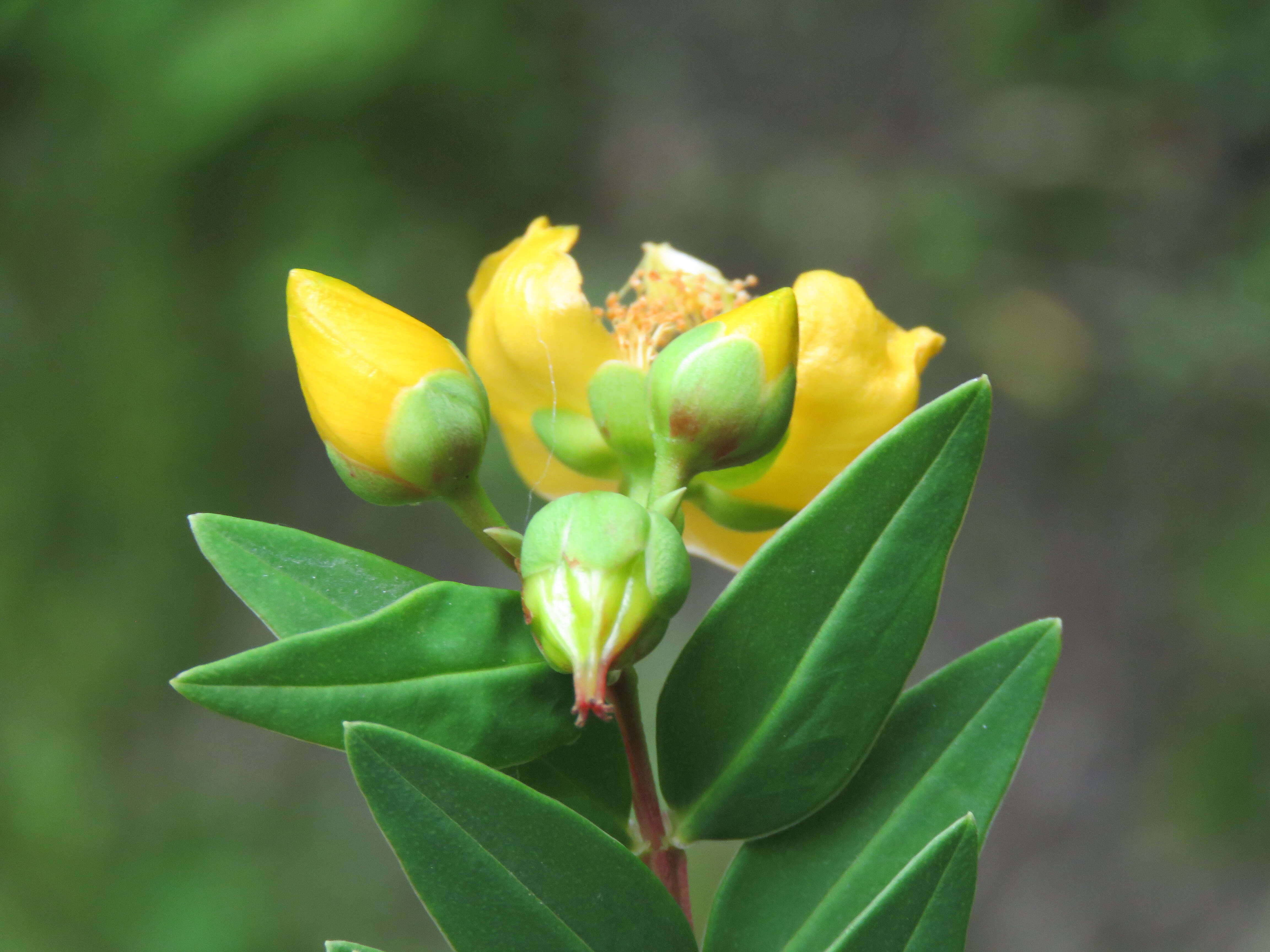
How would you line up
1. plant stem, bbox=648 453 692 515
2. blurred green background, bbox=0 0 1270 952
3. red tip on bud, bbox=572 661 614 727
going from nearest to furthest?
1. red tip on bud, bbox=572 661 614 727
2. plant stem, bbox=648 453 692 515
3. blurred green background, bbox=0 0 1270 952

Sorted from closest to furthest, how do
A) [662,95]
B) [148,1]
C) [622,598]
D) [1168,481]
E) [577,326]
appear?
1. [622,598]
2. [577,326]
3. [148,1]
4. [1168,481]
5. [662,95]

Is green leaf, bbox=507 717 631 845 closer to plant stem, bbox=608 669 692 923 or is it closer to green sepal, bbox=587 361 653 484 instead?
plant stem, bbox=608 669 692 923

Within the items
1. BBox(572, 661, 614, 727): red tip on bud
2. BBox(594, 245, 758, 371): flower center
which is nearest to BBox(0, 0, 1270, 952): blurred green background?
BBox(594, 245, 758, 371): flower center

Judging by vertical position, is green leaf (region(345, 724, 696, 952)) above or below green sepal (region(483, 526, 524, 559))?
below

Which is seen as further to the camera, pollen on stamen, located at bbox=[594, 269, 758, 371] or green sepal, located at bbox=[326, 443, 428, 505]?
pollen on stamen, located at bbox=[594, 269, 758, 371]

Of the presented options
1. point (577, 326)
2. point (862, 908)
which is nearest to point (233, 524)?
point (577, 326)

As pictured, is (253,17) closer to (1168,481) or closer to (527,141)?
(527,141)

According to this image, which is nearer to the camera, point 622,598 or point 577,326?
point 622,598

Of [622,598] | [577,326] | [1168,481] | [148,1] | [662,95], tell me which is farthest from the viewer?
[662,95]
